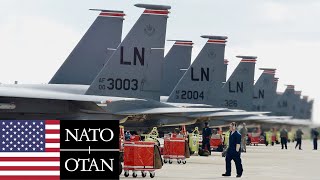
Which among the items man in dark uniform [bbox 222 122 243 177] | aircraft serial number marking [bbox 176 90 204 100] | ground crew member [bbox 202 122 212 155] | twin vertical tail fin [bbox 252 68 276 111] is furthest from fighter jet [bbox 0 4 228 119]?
twin vertical tail fin [bbox 252 68 276 111]

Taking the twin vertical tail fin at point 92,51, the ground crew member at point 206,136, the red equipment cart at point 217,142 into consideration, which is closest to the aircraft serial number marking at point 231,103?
the red equipment cart at point 217,142

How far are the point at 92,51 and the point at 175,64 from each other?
14.4 m

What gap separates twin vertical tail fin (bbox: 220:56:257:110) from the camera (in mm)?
53594

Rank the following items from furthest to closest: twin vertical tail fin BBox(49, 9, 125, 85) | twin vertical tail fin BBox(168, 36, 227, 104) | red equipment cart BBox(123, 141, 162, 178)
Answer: twin vertical tail fin BBox(168, 36, 227, 104)
twin vertical tail fin BBox(49, 9, 125, 85)
red equipment cart BBox(123, 141, 162, 178)

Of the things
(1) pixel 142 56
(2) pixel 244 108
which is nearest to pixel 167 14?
(1) pixel 142 56

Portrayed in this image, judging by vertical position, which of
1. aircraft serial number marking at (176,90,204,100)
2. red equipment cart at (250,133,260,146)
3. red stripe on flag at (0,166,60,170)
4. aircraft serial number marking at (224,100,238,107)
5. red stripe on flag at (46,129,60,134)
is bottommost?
red stripe on flag at (0,166,60,170)

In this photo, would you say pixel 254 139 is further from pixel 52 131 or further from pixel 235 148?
pixel 52 131

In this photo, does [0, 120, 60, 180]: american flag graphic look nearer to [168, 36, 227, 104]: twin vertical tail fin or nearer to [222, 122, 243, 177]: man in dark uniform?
[222, 122, 243, 177]: man in dark uniform

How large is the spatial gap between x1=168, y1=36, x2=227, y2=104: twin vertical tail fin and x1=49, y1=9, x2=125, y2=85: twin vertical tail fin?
11093 mm

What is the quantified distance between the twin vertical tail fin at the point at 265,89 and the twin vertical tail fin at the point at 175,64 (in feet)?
73.6

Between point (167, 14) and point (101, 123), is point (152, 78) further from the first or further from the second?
point (101, 123)

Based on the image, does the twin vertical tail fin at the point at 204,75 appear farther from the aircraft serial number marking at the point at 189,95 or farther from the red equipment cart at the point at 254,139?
the red equipment cart at the point at 254,139

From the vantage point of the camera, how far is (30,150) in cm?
1698

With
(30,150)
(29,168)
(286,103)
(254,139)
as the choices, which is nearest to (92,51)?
(30,150)
